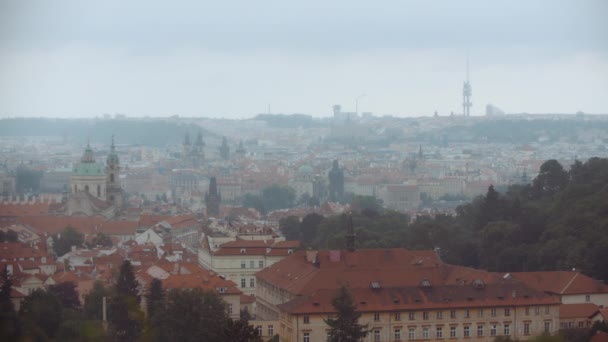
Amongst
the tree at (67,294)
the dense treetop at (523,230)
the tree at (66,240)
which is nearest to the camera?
the tree at (67,294)

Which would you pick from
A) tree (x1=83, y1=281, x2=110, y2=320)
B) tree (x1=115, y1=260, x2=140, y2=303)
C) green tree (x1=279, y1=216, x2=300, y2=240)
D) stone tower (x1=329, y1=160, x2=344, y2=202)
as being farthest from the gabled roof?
stone tower (x1=329, y1=160, x2=344, y2=202)

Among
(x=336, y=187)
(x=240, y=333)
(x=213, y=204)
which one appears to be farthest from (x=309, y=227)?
(x=336, y=187)

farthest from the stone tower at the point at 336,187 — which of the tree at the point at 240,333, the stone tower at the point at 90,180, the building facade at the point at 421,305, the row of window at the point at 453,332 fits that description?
the tree at the point at 240,333

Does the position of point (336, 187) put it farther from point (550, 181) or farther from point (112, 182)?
point (550, 181)

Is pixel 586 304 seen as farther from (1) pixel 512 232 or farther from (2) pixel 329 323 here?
(1) pixel 512 232

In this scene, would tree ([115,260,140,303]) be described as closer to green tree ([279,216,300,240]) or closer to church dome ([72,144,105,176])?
green tree ([279,216,300,240])

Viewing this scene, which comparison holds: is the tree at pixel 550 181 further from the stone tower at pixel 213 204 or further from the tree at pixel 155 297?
the stone tower at pixel 213 204

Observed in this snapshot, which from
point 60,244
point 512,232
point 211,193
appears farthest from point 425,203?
point 512,232
